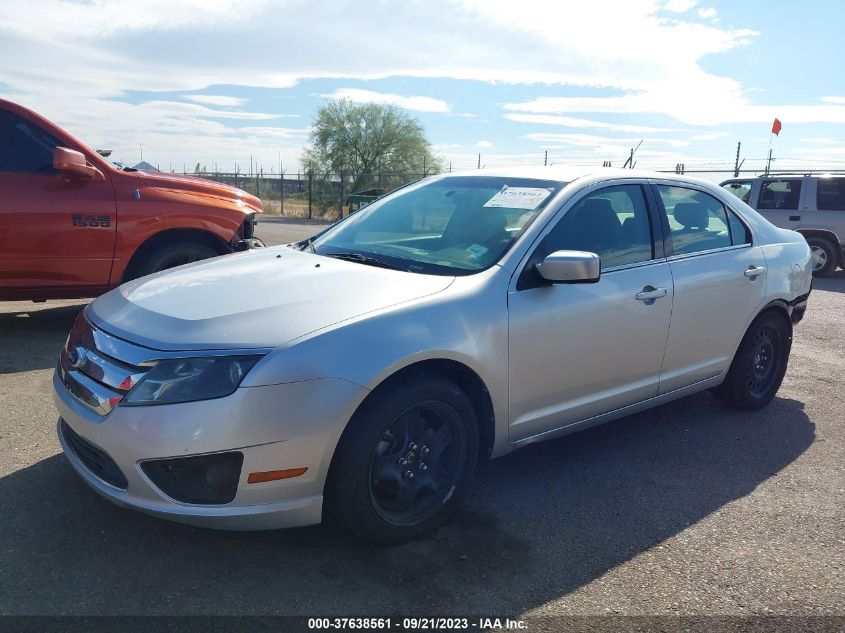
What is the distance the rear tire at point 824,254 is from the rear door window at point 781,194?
69cm

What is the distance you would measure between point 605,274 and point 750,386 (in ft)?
6.26

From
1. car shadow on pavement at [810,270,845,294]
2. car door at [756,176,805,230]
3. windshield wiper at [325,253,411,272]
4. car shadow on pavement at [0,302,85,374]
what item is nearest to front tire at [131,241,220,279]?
car shadow on pavement at [0,302,85,374]

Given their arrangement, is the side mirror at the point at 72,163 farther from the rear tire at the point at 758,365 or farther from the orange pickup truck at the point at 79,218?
the rear tire at the point at 758,365

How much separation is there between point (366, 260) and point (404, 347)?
0.94 metres

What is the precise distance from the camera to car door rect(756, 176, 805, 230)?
12.9 metres

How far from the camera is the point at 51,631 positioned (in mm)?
2502

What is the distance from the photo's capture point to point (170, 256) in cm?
640

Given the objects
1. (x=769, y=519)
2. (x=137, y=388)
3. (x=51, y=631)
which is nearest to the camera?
(x=51, y=631)

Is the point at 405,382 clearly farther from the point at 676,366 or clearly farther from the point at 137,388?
the point at 676,366

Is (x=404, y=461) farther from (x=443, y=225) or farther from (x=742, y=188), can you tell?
(x=742, y=188)

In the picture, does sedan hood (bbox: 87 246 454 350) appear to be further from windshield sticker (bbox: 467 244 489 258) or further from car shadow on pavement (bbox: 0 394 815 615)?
car shadow on pavement (bbox: 0 394 815 615)

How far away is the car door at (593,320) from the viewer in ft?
11.5

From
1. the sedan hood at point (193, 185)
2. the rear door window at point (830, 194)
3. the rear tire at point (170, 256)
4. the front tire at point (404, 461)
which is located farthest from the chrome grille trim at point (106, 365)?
the rear door window at point (830, 194)

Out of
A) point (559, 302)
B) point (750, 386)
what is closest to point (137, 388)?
point (559, 302)
